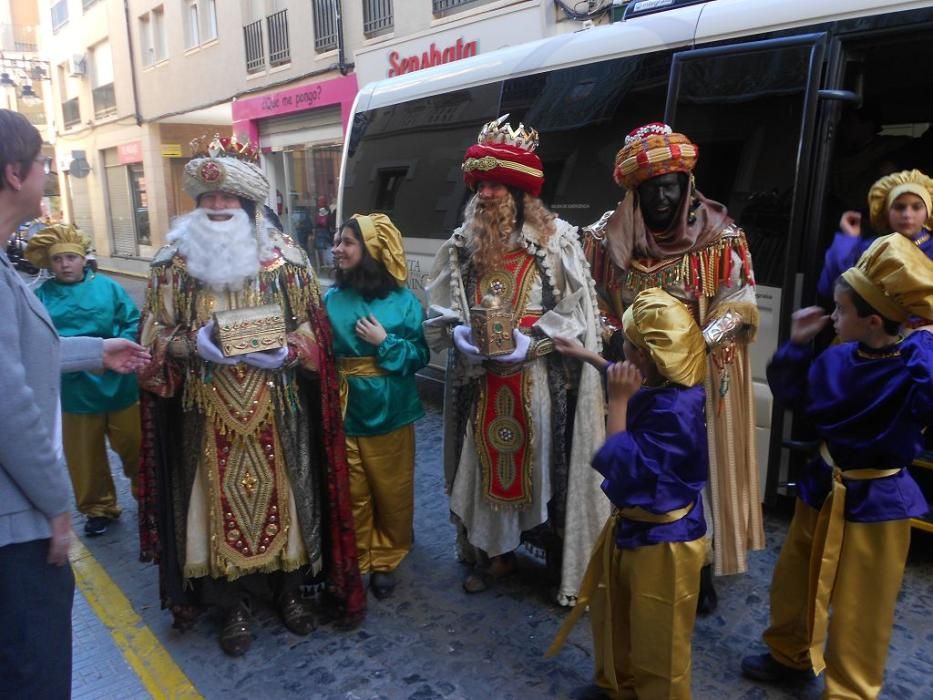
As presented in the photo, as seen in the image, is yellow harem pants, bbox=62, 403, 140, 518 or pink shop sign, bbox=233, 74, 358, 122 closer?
yellow harem pants, bbox=62, 403, 140, 518

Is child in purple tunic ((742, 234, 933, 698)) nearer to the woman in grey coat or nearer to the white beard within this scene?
the white beard

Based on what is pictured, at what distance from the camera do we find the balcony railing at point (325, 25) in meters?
14.2

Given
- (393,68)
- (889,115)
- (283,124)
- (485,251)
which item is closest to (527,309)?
(485,251)

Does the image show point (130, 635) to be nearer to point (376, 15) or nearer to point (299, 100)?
point (376, 15)

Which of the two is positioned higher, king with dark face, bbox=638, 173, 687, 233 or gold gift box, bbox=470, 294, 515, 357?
king with dark face, bbox=638, 173, 687, 233

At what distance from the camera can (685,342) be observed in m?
2.17

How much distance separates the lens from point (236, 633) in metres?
3.16

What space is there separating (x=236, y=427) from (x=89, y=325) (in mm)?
1773

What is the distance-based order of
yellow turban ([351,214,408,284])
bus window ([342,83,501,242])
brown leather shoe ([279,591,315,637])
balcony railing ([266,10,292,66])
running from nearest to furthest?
brown leather shoe ([279,591,315,637]), yellow turban ([351,214,408,284]), bus window ([342,83,501,242]), balcony railing ([266,10,292,66])

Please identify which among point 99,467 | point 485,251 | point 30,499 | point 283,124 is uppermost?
point 283,124

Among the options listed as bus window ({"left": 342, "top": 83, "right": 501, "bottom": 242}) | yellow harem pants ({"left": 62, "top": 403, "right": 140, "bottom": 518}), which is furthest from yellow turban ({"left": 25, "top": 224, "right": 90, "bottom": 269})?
bus window ({"left": 342, "top": 83, "right": 501, "bottom": 242})

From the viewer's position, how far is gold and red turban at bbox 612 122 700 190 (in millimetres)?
2867

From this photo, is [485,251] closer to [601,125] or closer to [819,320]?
[819,320]

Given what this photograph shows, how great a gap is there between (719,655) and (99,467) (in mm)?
3560
